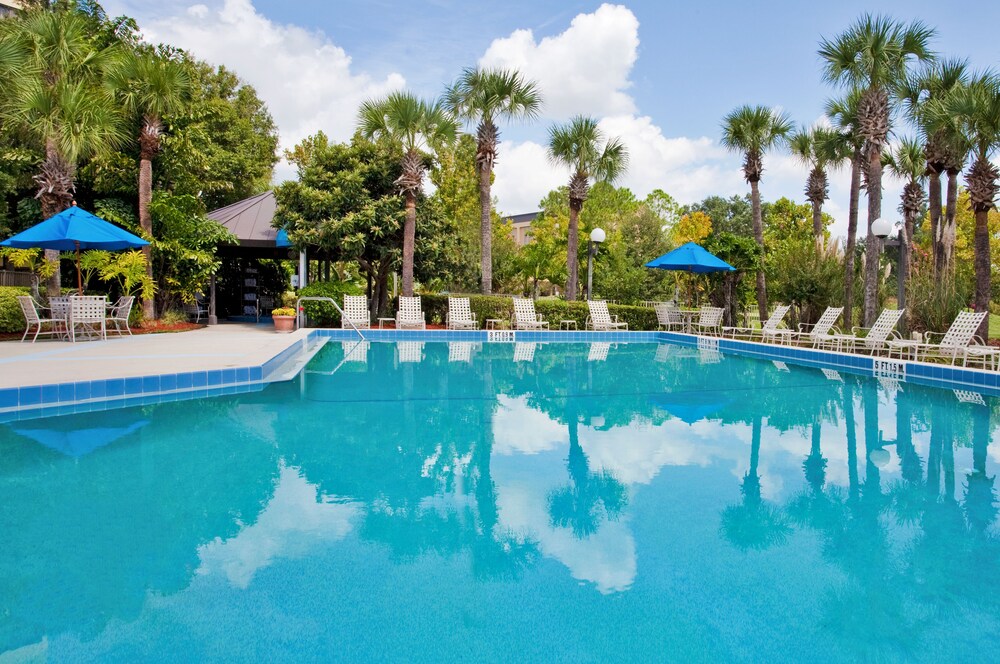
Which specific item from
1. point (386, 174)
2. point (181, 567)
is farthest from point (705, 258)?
point (181, 567)

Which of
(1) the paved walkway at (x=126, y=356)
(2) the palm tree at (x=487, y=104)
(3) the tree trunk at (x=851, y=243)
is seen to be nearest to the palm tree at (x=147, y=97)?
Result: (1) the paved walkway at (x=126, y=356)

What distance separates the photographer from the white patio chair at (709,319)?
1677cm

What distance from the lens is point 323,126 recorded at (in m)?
21.1

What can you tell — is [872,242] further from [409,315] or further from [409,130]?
[409,130]

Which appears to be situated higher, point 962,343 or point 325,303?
point 325,303

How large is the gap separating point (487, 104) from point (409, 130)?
103 inches

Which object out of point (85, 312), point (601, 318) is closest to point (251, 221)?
point (85, 312)

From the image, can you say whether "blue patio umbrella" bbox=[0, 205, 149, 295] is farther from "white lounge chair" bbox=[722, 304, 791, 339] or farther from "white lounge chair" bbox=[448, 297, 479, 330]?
"white lounge chair" bbox=[722, 304, 791, 339]

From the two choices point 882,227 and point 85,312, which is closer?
point 85,312

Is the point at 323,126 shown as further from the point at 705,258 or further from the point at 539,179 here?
the point at 539,179

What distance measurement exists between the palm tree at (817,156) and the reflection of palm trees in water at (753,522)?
1661cm

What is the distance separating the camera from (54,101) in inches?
484

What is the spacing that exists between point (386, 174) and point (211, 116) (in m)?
5.14

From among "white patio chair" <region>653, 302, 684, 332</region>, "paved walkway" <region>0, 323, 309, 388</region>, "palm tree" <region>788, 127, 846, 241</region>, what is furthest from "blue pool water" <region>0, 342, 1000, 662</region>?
"palm tree" <region>788, 127, 846, 241</region>
